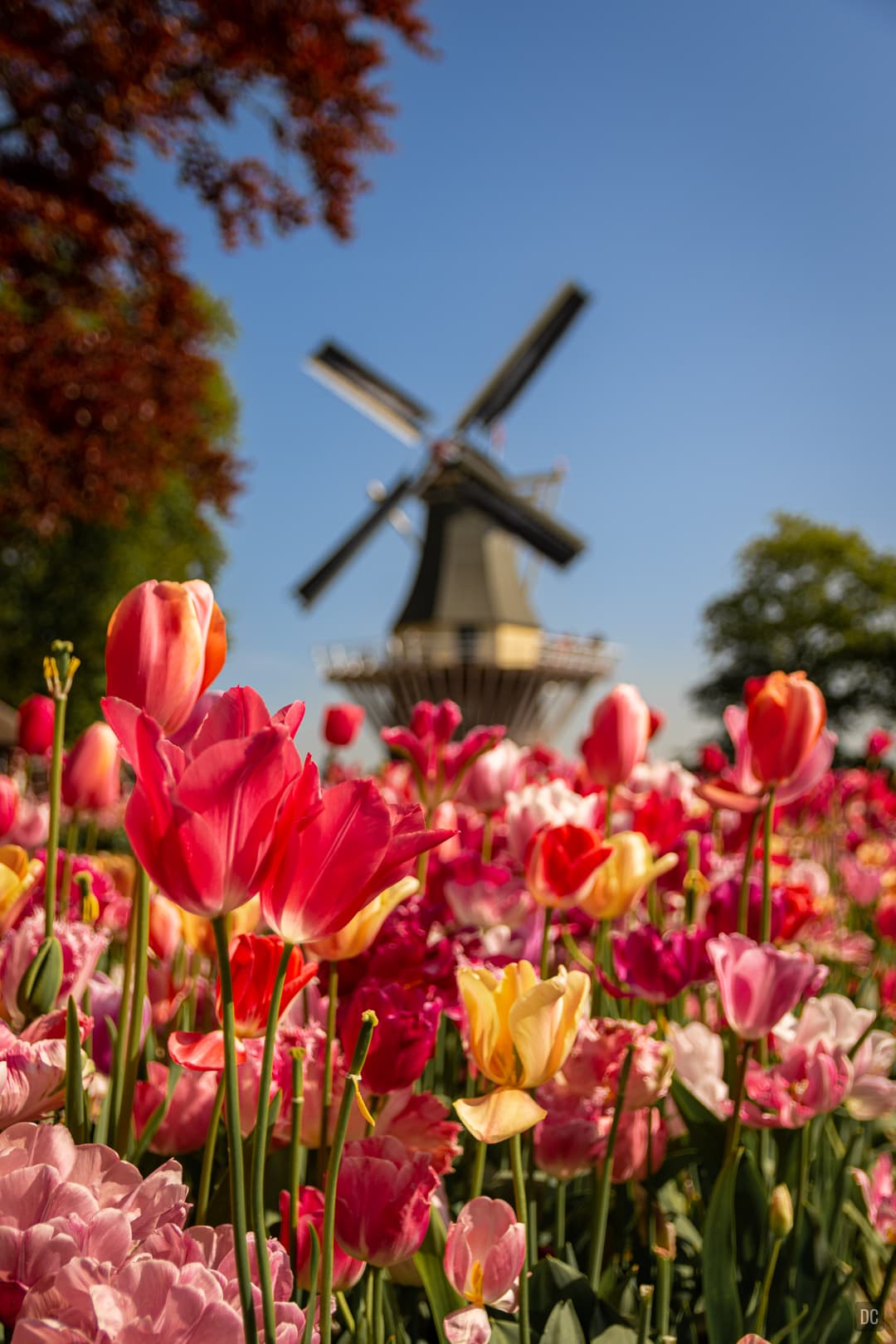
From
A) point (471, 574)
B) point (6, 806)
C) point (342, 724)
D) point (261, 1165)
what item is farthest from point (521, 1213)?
point (471, 574)

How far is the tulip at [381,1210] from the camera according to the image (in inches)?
38.9

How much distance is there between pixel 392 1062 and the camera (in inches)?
46.5

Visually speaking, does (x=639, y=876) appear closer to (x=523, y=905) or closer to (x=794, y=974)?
(x=794, y=974)

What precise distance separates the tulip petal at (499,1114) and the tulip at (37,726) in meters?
1.67

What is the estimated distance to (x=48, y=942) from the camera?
3.70 ft

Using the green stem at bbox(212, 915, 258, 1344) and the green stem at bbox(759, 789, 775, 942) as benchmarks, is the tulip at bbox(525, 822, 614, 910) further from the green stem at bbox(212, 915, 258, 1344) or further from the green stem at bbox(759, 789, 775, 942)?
the green stem at bbox(212, 915, 258, 1344)

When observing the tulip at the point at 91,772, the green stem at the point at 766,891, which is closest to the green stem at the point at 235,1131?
the green stem at the point at 766,891

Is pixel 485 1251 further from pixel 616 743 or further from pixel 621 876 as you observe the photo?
pixel 616 743

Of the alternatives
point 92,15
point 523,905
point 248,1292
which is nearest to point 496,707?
point 92,15

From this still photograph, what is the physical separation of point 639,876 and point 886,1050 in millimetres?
567

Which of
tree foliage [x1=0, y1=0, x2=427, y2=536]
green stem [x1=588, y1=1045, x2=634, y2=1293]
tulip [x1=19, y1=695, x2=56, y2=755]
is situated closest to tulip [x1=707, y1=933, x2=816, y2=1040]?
green stem [x1=588, y1=1045, x2=634, y2=1293]

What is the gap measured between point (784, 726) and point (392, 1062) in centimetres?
90

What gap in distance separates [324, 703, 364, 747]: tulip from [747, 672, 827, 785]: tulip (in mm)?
2174

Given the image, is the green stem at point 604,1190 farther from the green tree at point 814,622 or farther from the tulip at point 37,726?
the green tree at point 814,622
